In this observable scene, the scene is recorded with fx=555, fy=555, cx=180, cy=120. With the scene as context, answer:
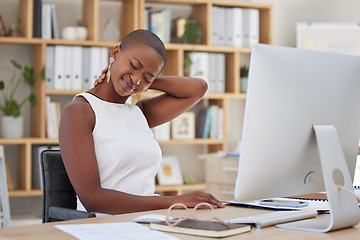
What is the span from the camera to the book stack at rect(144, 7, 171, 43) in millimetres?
4461

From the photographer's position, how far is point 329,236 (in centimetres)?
136

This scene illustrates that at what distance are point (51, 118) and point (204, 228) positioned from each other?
305 centimetres

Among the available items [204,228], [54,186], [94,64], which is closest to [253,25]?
[94,64]

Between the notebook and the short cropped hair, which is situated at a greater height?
the short cropped hair

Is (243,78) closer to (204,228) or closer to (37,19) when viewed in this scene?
(37,19)

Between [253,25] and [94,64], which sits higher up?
[253,25]

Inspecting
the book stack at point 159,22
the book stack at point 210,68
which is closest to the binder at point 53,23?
the book stack at point 159,22

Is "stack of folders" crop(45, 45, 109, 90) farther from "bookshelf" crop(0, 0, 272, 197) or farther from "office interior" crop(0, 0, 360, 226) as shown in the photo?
"office interior" crop(0, 0, 360, 226)

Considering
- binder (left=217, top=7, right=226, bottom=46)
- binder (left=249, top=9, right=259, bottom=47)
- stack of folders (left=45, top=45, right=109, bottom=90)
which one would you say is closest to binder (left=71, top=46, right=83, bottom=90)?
stack of folders (left=45, top=45, right=109, bottom=90)

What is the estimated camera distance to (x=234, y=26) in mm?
4691

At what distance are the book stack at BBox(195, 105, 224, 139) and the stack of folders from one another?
0.96 m

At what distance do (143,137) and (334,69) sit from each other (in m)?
0.79

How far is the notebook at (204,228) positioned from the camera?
1.29 m

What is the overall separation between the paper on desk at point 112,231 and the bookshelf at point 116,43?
9.27 feet
